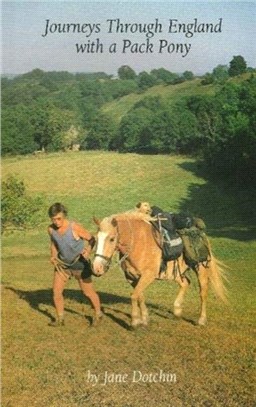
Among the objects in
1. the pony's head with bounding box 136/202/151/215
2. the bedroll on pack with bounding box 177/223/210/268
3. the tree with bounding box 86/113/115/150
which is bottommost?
the bedroll on pack with bounding box 177/223/210/268

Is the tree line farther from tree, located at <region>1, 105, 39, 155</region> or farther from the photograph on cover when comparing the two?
the photograph on cover

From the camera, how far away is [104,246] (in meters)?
8.35

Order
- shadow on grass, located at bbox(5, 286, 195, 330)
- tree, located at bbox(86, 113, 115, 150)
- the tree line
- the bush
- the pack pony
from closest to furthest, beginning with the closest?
the pack pony, shadow on grass, located at bbox(5, 286, 195, 330), the bush, the tree line, tree, located at bbox(86, 113, 115, 150)

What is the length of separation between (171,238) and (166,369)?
2.72 meters

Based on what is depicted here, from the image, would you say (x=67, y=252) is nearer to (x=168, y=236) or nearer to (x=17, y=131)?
(x=168, y=236)

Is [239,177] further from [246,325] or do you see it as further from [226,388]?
[226,388]

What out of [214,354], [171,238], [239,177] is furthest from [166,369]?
[239,177]

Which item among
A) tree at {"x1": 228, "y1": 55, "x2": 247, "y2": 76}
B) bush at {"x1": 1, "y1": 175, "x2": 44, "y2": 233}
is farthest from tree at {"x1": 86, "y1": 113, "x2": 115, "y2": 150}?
tree at {"x1": 228, "y1": 55, "x2": 247, "y2": 76}

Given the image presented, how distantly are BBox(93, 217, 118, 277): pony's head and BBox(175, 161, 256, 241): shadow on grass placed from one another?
74.4ft

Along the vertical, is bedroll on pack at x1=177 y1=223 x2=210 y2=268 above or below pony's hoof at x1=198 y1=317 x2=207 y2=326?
above

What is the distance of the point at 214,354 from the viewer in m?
8.26

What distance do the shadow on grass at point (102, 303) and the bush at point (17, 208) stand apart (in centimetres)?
553

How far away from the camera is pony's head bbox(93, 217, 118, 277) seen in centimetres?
819

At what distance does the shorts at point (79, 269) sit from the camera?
30.9 ft
